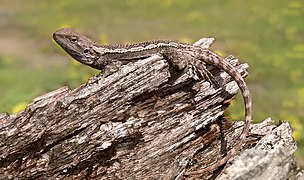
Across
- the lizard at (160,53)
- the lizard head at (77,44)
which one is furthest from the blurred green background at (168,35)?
the lizard head at (77,44)

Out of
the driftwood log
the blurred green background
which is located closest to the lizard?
the driftwood log

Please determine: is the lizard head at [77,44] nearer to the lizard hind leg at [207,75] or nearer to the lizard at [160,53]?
the lizard at [160,53]

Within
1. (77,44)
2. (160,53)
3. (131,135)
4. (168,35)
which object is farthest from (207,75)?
(168,35)

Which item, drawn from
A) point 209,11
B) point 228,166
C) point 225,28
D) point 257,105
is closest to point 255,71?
point 257,105

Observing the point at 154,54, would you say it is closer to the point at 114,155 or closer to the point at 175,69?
the point at 175,69

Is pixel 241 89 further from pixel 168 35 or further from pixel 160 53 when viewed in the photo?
pixel 168 35
